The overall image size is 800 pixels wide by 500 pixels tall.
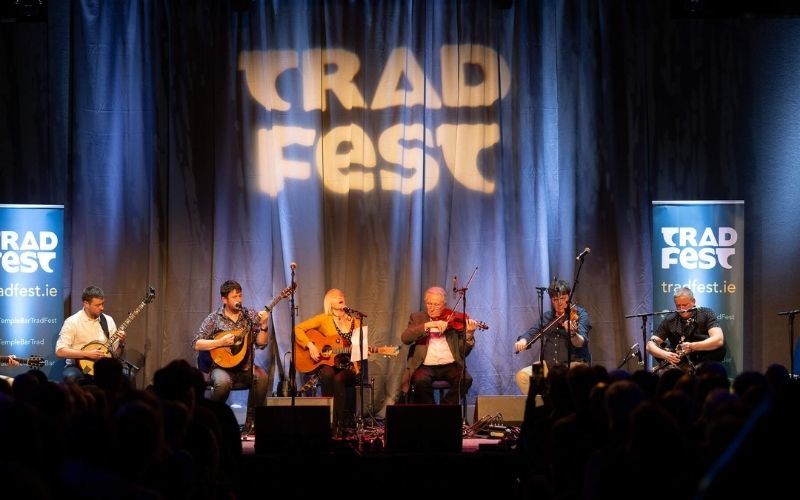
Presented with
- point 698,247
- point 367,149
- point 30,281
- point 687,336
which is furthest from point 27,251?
point 698,247

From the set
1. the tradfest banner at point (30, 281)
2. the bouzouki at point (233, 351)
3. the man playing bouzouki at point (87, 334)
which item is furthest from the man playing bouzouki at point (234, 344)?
the tradfest banner at point (30, 281)

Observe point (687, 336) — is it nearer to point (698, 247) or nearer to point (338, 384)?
point (698, 247)

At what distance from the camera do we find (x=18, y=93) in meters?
10.3

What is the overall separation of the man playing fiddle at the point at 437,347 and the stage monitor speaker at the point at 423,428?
6.99 ft

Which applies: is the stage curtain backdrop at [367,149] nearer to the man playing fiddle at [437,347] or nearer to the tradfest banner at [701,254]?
the tradfest banner at [701,254]

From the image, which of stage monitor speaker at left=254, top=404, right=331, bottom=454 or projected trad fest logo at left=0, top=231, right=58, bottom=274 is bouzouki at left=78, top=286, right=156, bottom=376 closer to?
projected trad fest logo at left=0, top=231, right=58, bottom=274

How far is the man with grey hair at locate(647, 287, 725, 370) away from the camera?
9141 mm

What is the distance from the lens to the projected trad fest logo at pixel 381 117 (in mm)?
10273

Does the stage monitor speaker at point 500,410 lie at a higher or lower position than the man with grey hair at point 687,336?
lower

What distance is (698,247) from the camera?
9.82 metres

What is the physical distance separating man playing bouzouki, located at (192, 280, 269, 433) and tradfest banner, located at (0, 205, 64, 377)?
64.6 inches

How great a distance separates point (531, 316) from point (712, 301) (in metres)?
1.87

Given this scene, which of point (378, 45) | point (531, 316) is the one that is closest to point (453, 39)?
point (378, 45)

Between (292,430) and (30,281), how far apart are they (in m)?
4.27
